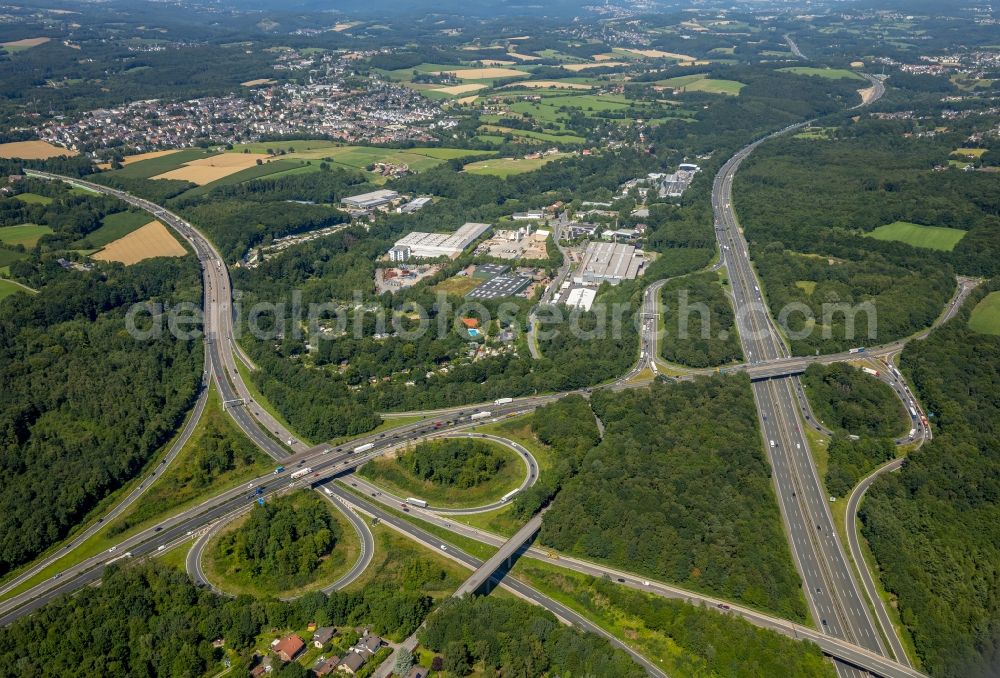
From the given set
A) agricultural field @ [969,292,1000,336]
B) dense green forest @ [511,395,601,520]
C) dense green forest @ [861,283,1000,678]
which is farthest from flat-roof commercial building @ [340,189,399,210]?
agricultural field @ [969,292,1000,336]

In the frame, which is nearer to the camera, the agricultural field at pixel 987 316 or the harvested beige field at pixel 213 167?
the agricultural field at pixel 987 316

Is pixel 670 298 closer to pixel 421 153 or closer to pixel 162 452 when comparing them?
pixel 162 452

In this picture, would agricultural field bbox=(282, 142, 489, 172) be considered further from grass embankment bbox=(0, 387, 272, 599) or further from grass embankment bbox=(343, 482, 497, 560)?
grass embankment bbox=(343, 482, 497, 560)

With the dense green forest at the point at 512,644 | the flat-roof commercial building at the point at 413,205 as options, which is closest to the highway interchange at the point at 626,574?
the dense green forest at the point at 512,644

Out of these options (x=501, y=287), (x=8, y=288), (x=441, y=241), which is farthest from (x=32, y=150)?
(x=501, y=287)

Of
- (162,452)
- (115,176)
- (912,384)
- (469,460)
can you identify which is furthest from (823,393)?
(115,176)

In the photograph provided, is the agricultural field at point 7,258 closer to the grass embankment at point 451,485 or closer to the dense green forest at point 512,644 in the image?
the grass embankment at point 451,485
